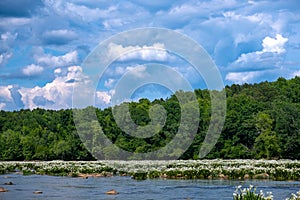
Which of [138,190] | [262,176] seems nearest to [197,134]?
[262,176]

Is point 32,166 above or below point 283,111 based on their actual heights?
below

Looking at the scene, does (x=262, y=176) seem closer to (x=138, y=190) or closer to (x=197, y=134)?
(x=138, y=190)

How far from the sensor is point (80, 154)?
238ft

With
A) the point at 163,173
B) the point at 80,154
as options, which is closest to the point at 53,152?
the point at 80,154

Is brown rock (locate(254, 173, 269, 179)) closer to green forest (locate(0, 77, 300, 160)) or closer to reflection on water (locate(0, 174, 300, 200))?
reflection on water (locate(0, 174, 300, 200))

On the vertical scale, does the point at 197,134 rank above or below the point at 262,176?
above

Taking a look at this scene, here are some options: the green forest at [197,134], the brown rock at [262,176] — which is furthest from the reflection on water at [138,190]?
the green forest at [197,134]

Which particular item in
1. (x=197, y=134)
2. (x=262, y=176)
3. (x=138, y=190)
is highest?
(x=197, y=134)

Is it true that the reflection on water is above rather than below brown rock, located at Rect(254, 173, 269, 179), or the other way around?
below

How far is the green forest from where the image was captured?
6078 cm

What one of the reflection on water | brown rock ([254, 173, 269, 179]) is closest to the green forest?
brown rock ([254, 173, 269, 179])

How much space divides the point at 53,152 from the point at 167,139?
17.9 meters

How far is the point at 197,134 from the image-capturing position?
66.0 metres

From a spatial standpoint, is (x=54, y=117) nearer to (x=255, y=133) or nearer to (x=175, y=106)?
(x=175, y=106)
